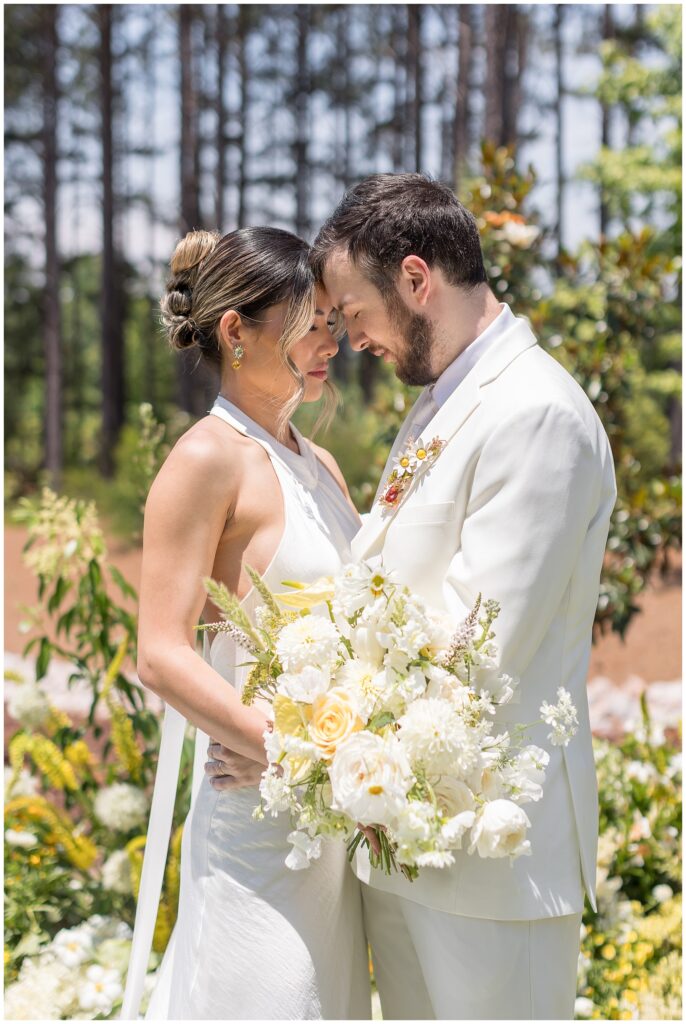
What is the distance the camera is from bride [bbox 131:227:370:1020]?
2.28m

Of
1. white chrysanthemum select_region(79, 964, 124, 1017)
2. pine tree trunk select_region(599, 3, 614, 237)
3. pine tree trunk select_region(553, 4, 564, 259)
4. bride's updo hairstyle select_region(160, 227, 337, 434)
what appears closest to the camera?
bride's updo hairstyle select_region(160, 227, 337, 434)

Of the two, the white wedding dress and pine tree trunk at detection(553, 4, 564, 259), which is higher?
pine tree trunk at detection(553, 4, 564, 259)

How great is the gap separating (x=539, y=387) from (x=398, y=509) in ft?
1.41

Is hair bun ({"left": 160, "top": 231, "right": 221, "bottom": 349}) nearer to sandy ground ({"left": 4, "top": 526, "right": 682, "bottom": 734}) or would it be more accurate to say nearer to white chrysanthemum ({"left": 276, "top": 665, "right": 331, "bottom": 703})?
white chrysanthemum ({"left": 276, "top": 665, "right": 331, "bottom": 703})

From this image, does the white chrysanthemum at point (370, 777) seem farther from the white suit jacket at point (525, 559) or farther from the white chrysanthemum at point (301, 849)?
the white suit jacket at point (525, 559)

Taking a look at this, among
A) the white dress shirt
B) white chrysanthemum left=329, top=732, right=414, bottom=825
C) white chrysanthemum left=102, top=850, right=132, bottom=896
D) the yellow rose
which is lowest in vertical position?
white chrysanthemum left=102, top=850, right=132, bottom=896

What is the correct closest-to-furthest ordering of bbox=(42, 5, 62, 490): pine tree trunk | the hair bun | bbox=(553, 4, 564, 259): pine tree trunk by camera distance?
the hair bun < bbox=(42, 5, 62, 490): pine tree trunk < bbox=(553, 4, 564, 259): pine tree trunk

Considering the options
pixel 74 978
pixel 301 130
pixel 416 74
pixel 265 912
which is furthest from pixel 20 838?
pixel 301 130

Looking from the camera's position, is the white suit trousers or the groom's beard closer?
the white suit trousers

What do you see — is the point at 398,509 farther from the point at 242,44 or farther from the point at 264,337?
the point at 242,44

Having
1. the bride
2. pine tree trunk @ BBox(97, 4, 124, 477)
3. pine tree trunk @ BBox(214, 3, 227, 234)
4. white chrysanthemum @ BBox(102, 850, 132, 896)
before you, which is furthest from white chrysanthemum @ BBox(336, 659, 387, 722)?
pine tree trunk @ BBox(214, 3, 227, 234)

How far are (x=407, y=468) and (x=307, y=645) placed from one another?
66cm

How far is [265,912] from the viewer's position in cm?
233

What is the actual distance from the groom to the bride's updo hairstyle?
23 centimetres
